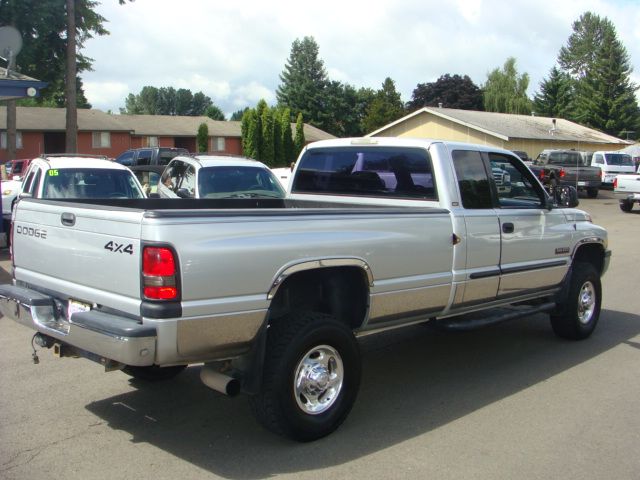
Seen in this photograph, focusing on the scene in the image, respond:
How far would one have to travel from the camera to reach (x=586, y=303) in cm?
718

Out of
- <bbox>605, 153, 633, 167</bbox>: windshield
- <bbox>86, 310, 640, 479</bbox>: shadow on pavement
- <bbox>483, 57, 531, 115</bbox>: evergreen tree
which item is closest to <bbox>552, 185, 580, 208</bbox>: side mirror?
<bbox>86, 310, 640, 479</bbox>: shadow on pavement

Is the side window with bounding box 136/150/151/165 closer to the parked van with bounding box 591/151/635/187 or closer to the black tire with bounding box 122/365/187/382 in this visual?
the black tire with bounding box 122/365/187/382

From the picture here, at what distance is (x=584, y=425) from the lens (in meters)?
4.78

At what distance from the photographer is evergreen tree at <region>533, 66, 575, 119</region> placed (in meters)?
72.0

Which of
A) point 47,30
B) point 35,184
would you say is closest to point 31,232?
point 35,184

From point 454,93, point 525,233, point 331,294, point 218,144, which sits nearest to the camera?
point 331,294

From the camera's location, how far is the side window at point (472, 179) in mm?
5641

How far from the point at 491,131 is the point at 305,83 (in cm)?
4133

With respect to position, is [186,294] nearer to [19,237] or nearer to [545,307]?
[19,237]

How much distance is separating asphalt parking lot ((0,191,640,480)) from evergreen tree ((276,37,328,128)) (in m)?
71.8

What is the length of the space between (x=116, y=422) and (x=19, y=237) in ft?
5.00

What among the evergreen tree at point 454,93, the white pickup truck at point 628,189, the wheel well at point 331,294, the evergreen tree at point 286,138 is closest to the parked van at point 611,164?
the white pickup truck at point 628,189

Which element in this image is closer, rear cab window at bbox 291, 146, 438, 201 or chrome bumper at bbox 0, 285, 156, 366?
chrome bumper at bbox 0, 285, 156, 366

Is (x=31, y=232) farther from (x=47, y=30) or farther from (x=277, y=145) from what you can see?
(x=277, y=145)
